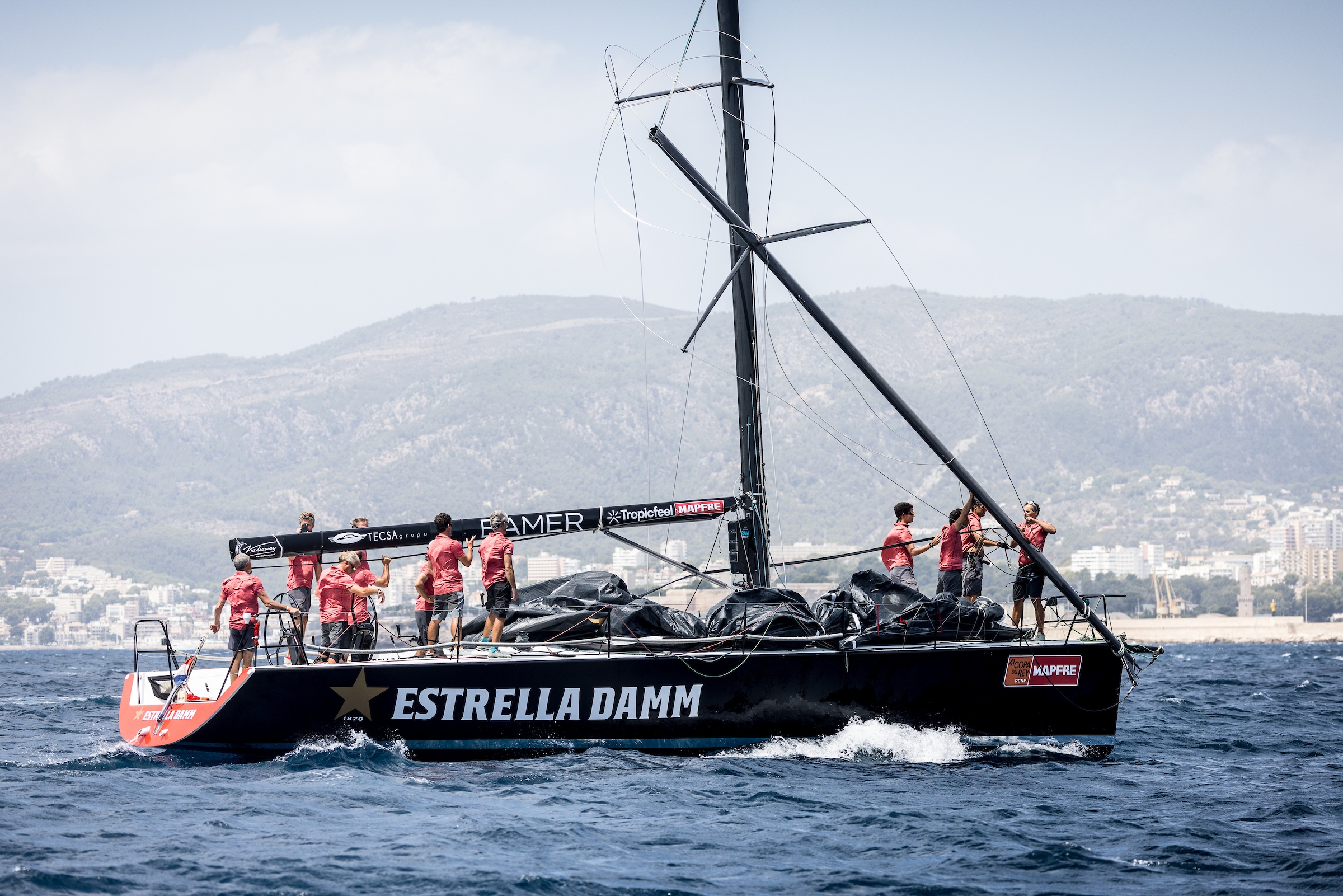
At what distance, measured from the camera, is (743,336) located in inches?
555

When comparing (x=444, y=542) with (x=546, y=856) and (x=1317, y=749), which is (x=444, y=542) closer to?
(x=546, y=856)

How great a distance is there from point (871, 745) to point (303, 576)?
252 inches

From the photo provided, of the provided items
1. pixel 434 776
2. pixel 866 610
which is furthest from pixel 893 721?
pixel 434 776

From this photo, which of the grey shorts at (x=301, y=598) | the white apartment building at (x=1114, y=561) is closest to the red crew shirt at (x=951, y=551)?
the grey shorts at (x=301, y=598)

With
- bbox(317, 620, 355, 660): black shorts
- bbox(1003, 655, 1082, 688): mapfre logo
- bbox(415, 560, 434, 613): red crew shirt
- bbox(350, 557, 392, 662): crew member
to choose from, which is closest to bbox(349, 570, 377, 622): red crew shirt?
bbox(350, 557, 392, 662): crew member

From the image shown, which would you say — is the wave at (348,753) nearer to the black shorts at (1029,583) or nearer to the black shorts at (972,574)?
the black shorts at (972,574)

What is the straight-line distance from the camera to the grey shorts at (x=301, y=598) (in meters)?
13.2

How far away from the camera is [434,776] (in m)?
10.6

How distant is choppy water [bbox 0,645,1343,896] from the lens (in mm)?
7375

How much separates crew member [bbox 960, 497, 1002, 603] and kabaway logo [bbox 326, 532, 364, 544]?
20.9ft

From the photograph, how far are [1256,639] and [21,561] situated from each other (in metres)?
168

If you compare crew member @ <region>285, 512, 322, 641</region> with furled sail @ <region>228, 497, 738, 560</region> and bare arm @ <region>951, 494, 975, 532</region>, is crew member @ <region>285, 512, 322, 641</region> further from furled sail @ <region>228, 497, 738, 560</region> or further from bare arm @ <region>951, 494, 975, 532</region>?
bare arm @ <region>951, 494, 975, 532</region>

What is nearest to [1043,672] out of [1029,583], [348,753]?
[1029,583]

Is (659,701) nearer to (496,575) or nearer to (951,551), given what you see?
(496,575)
